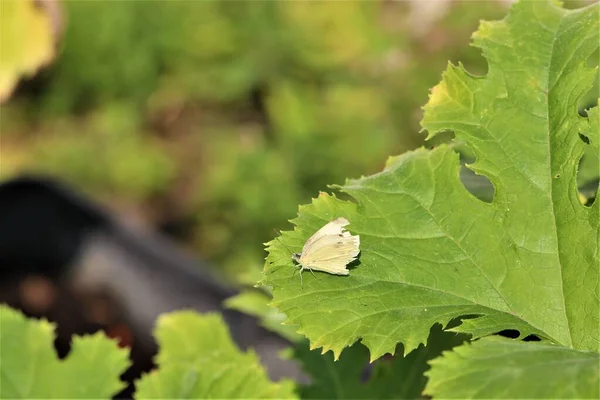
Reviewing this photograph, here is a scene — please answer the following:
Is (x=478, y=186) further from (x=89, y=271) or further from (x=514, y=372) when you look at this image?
(x=89, y=271)

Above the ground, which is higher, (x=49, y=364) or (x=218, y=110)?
(x=218, y=110)

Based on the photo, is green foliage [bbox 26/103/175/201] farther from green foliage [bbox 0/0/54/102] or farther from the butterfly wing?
the butterfly wing

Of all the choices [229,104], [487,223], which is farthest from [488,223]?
[229,104]

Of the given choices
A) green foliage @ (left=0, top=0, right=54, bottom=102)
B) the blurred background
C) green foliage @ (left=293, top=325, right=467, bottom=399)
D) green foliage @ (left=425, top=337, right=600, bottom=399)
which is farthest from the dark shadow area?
green foliage @ (left=425, top=337, right=600, bottom=399)

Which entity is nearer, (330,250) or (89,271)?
(330,250)

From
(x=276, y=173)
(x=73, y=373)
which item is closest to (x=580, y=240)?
(x=73, y=373)

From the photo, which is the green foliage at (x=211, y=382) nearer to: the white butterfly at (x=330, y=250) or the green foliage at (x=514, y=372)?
the white butterfly at (x=330, y=250)
